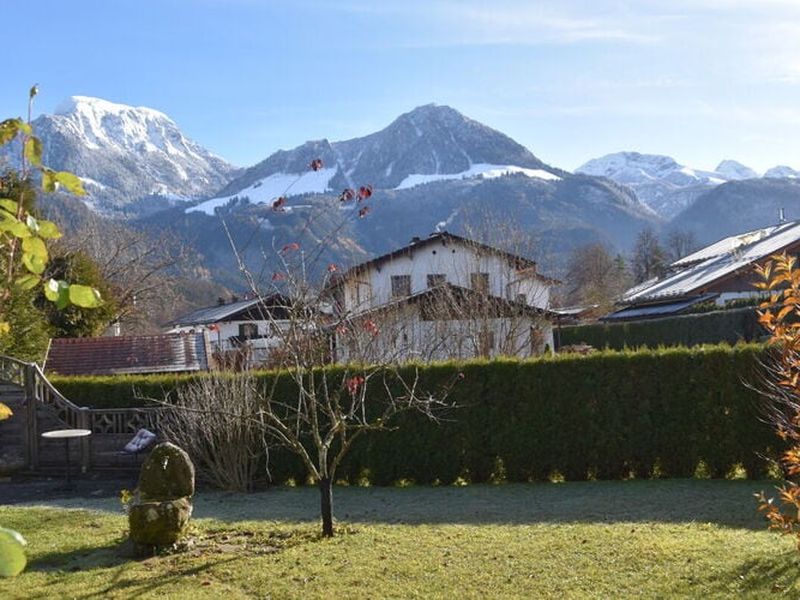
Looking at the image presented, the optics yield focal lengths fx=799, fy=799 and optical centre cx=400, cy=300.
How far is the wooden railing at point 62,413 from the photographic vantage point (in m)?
15.0

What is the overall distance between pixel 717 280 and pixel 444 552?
23472 millimetres

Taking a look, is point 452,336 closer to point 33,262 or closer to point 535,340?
point 535,340

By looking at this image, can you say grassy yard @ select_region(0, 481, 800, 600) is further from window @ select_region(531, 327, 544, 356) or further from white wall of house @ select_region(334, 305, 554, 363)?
window @ select_region(531, 327, 544, 356)

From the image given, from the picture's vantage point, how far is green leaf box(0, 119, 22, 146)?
2176 mm

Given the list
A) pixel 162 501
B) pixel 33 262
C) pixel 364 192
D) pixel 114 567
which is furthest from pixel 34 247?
pixel 162 501

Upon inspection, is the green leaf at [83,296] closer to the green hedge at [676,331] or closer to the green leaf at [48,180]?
the green leaf at [48,180]

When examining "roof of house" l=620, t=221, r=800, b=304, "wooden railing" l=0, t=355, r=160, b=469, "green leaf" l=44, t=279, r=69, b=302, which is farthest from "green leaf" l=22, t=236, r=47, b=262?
"roof of house" l=620, t=221, r=800, b=304

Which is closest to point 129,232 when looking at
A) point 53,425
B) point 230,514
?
point 53,425

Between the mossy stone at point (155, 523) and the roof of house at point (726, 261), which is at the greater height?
the roof of house at point (726, 261)

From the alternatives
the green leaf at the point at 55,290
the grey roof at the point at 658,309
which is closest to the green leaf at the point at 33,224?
the green leaf at the point at 55,290

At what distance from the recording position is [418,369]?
13117 mm

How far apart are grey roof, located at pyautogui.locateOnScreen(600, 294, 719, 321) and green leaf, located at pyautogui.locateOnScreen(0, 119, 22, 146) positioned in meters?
28.8

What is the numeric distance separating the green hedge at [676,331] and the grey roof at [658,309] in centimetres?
208

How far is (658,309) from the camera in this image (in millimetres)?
31578
